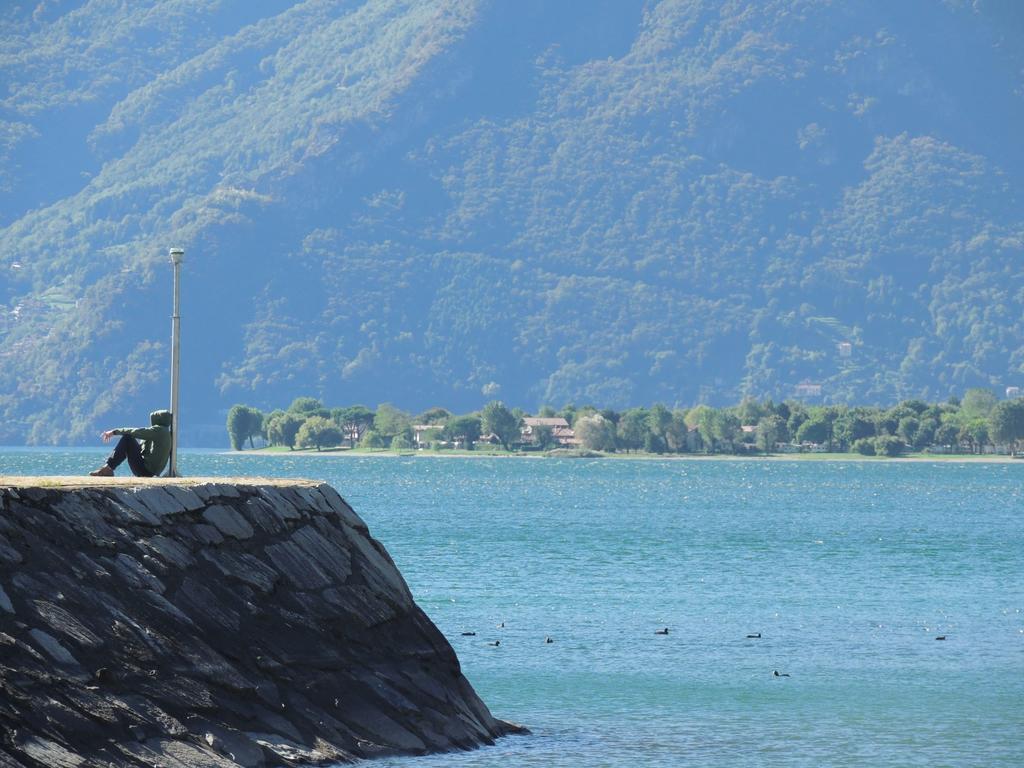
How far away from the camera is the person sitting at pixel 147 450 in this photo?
25.9 metres

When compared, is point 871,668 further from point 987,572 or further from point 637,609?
point 987,572

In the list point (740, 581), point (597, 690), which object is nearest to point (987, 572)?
point (740, 581)

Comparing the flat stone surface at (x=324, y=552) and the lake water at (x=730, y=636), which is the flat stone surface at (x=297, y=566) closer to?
the flat stone surface at (x=324, y=552)

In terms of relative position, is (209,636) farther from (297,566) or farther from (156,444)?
(156,444)

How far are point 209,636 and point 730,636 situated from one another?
2204 centimetres

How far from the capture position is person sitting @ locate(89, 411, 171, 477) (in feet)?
85.1

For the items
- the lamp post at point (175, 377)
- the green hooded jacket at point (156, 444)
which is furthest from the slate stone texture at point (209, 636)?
the lamp post at point (175, 377)

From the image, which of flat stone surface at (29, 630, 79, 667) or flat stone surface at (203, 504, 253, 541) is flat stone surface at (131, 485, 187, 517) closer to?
flat stone surface at (203, 504, 253, 541)

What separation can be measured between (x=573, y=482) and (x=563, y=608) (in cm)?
13502

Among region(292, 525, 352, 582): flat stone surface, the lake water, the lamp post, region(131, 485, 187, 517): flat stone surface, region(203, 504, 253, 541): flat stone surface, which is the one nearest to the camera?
region(131, 485, 187, 517): flat stone surface

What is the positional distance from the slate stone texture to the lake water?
3.37 ft

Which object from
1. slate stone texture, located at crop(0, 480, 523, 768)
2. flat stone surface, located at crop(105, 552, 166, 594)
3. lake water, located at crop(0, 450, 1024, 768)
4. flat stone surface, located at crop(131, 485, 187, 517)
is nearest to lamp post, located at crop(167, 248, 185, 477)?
slate stone texture, located at crop(0, 480, 523, 768)

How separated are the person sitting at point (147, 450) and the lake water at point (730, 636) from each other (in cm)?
622

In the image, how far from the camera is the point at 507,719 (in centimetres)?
2786
